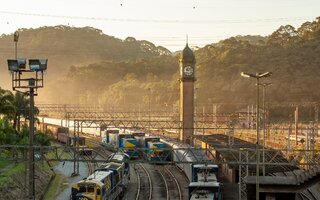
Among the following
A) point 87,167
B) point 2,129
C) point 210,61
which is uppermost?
point 210,61

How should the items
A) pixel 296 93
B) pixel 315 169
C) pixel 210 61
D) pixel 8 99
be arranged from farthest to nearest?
pixel 210 61 < pixel 296 93 < pixel 8 99 < pixel 315 169

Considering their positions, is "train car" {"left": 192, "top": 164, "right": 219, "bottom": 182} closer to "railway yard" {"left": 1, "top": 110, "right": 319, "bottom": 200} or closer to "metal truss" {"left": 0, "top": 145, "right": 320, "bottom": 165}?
"railway yard" {"left": 1, "top": 110, "right": 319, "bottom": 200}

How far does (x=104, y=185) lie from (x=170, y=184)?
562 inches

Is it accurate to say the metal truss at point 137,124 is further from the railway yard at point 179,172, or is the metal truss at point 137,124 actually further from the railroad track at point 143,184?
the railroad track at point 143,184

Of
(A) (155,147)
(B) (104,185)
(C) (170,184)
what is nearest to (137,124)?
(A) (155,147)

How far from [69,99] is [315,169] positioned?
17399 centimetres

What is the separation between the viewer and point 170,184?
43156 mm

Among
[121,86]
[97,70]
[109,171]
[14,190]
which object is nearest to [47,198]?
[14,190]

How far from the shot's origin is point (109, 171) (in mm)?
33219

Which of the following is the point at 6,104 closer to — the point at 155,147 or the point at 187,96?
the point at 155,147

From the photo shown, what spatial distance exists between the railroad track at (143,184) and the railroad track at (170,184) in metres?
1.42

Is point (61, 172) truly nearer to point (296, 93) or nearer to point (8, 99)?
point (8, 99)

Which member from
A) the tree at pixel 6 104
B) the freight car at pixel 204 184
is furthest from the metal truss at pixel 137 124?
the freight car at pixel 204 184

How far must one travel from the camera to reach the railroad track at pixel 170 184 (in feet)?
125
